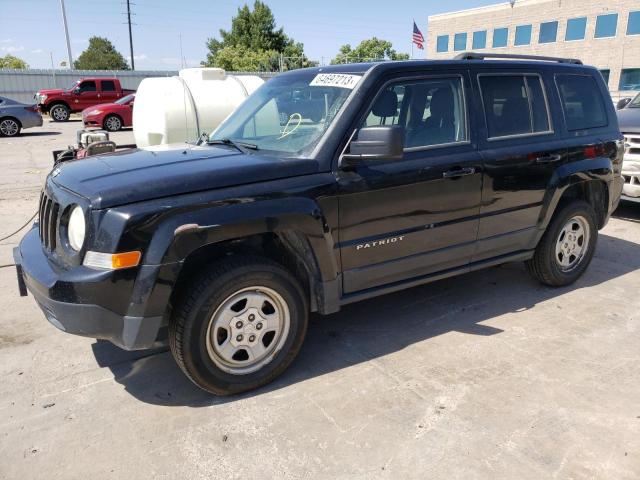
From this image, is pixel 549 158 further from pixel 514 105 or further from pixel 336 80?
pixel 336 80

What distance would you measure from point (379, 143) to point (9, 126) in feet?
64.3

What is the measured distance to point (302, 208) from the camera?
3133 mm

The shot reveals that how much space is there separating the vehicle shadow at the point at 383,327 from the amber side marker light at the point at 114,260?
97 cm

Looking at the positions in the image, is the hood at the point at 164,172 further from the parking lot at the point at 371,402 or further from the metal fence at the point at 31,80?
the metal fence at the point at 31,80

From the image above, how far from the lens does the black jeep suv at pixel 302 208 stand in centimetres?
280

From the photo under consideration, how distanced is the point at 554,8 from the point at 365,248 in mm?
53531

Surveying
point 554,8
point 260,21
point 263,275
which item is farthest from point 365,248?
point 260,21

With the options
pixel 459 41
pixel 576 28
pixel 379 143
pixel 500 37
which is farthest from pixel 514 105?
pixel 459 41

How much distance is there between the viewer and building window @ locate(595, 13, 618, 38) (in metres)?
44.0

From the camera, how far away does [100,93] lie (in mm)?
25391

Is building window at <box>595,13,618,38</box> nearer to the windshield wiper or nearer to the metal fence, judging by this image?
the metal fence

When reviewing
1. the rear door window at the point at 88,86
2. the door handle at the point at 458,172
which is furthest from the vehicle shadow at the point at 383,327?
the rear door window at the point at 88,86

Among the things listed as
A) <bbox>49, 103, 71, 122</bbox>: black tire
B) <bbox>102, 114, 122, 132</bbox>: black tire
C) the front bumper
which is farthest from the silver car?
the front bumper

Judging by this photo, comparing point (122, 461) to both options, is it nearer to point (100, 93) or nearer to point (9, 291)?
point (9, 291)
